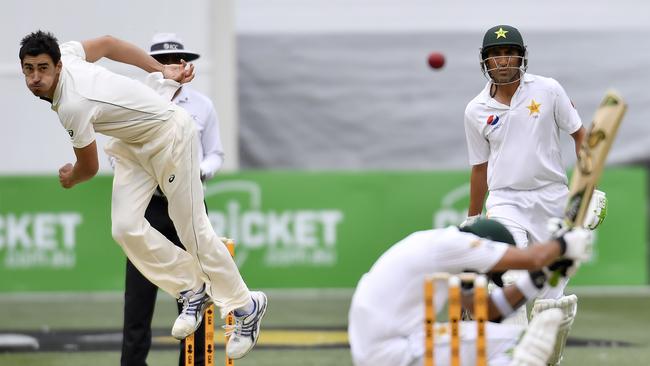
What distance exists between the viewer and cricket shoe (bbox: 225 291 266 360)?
573cm

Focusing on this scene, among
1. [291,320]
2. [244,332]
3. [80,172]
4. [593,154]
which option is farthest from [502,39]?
[291,320]

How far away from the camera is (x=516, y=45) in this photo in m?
5.97

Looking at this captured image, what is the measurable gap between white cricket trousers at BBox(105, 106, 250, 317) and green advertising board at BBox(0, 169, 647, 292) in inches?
205

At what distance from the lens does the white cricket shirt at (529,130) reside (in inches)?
238

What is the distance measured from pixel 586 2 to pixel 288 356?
10.5 meters

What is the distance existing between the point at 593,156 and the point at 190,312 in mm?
2010

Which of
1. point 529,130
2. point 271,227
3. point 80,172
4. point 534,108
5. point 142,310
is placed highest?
point 534,108

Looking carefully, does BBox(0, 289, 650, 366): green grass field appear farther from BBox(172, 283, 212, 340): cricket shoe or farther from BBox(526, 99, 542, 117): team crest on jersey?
BBox(526, 99, 542, 117): team crest on jersey

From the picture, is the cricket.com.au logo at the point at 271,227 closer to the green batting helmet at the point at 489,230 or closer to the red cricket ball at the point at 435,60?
the red cricket ball at the point at 435,60

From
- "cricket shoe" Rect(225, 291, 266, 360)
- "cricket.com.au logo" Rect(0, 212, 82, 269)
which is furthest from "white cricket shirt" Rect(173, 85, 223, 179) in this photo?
"cricket.com.au logo" Rect(0, 212, 82, 269)

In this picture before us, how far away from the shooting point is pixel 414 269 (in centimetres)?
471

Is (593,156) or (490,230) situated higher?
(593,156)

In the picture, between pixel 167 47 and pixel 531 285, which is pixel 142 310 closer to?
pixel 167 47

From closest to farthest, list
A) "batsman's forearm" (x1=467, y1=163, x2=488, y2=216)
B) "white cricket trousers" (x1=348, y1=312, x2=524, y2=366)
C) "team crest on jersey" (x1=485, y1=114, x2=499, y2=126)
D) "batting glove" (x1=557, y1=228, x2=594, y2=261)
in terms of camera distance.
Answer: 1. "batting glove" (x1=557, y1=228, x2=594, y2=261)
2. "white cricket trousers" (x1=348, y1=312, x2=524, y2=366)
3. "team crest on jersey" (x1=485, y1=114, x2=499, y2=126)
4. "batsman's forearm" (x1=467, y1=163, x2=488, y2=216)
